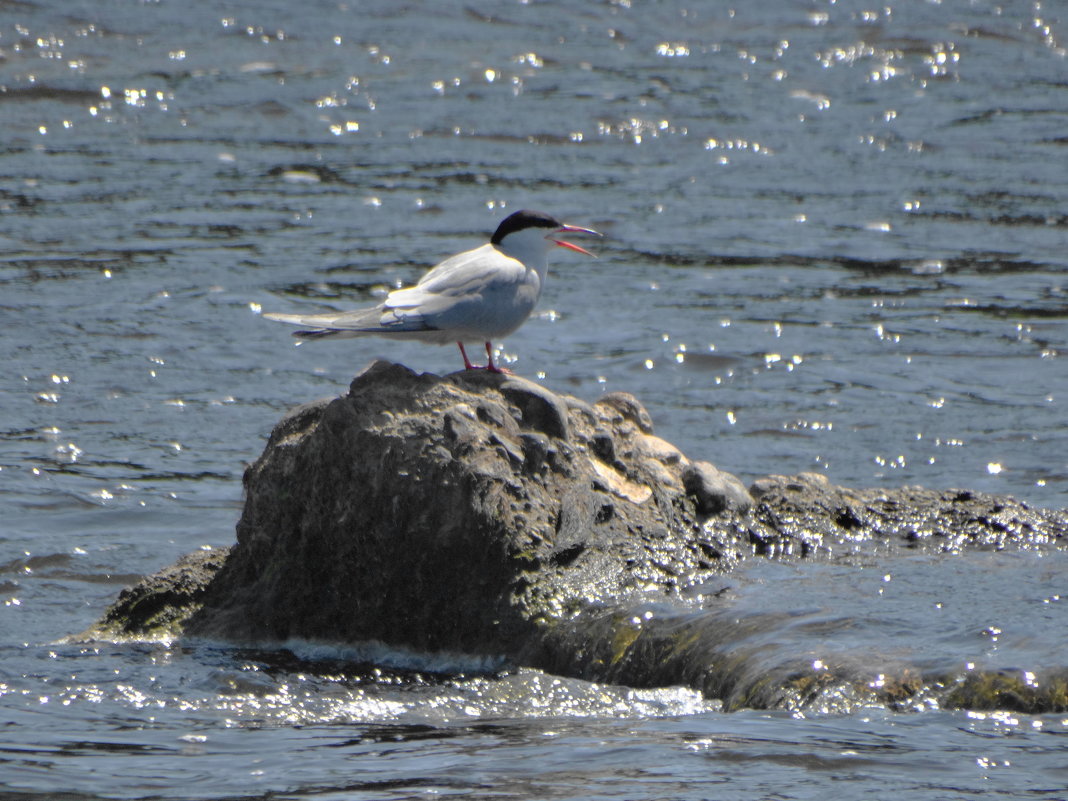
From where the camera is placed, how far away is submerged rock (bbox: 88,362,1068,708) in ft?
15.0

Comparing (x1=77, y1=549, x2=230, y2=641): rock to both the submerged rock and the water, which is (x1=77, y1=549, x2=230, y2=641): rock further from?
the water

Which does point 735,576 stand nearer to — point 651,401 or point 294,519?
point 294,519

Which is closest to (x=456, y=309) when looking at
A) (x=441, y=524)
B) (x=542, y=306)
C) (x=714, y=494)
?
(x=441, y=524)

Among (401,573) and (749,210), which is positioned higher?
(749,210)

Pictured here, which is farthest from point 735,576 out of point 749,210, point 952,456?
point 749,210

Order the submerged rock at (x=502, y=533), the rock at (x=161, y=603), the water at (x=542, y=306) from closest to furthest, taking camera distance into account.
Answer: the water at (x=542, y=306)
the submerged rock at (x=502, y=533)
the rock at (x=161, y=603)

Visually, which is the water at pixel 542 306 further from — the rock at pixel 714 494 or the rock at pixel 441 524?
the rock at pixel 714 494

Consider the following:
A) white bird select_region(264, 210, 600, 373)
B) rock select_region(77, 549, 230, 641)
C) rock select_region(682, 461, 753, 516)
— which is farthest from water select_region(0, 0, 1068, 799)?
white bird select_region(264, 210, 600, 373)

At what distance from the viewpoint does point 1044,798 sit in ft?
10.9

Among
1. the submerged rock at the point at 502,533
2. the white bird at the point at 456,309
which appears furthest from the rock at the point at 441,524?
the white bird at the point at 456,309

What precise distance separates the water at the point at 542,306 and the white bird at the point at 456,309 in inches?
41.6

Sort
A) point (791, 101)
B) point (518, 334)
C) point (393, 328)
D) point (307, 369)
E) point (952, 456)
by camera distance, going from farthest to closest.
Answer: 1. point (791, 101)
2. point (518, 334)
3. point (307, 369)
4. point (952, 456)
5. point (393, 328)

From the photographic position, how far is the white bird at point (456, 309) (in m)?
5.07

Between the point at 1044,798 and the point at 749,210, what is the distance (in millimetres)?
9540
